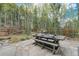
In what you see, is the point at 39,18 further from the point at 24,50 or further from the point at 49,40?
the point at 24,50

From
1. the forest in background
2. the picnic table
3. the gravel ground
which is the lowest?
the gravel ground

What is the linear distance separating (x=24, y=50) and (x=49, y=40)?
30cm

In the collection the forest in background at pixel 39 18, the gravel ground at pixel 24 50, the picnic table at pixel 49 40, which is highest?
the forest in background at pixel 39 18

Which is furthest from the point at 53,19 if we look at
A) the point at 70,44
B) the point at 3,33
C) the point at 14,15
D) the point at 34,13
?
the point at 3,33

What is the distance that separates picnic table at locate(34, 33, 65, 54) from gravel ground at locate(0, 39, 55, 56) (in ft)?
0.19

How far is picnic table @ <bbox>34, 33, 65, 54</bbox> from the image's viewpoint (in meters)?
1.67

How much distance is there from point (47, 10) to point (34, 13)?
0.15m

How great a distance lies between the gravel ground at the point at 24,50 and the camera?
168cm

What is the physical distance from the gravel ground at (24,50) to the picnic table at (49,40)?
0.19ft

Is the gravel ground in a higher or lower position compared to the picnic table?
lower

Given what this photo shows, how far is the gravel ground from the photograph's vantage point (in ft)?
5.50

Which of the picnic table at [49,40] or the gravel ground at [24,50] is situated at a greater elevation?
the picnic table at [49,40]

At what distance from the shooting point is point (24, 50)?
5.55 ft

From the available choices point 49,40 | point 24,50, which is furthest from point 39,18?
point 24,50
